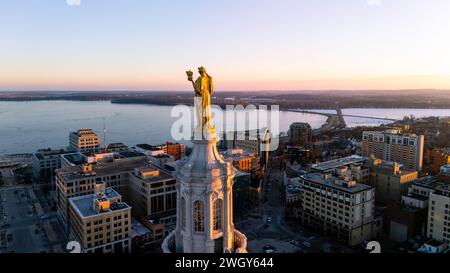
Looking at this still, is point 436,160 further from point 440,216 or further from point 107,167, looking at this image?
point 107,167

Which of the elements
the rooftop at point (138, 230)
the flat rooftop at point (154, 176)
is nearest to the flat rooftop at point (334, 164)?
the flat rooftop at point (154, 176)

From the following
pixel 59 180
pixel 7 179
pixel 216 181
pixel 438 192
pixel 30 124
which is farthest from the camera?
pixel 30 124

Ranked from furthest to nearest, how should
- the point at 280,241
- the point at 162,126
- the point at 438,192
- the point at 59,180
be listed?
the point at 162,126 < the point at 59,180 < the point at 280,241 < the point at 438,192

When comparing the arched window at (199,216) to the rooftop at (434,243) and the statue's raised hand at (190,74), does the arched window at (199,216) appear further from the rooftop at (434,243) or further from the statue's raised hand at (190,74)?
the rooftop at (434,243)

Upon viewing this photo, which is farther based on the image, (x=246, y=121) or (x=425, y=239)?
(x=246, y=121)

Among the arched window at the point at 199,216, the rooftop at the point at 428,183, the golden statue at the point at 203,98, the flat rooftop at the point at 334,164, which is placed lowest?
the rooftop at the point at 428,183

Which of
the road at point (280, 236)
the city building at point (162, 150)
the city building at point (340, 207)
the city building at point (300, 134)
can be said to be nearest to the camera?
the road at point (280, 236)
